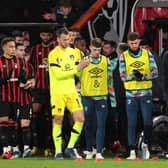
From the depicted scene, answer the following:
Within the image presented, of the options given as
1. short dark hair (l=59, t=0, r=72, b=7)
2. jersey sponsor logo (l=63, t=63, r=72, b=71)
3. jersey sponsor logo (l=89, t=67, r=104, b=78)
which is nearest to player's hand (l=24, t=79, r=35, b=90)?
jersey sponsor logo (l=63, t=63, r=72, b=71)

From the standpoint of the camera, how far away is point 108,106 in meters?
17.8

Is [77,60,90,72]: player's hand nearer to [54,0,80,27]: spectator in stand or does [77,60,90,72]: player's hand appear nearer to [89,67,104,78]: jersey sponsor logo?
[89,67,104,78]: jersey sponsor logo

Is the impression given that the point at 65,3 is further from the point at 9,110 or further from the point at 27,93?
the point at 9,110

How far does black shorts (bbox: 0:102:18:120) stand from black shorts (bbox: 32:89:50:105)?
0.70 meters

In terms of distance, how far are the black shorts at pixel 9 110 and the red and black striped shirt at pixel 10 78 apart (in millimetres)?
71

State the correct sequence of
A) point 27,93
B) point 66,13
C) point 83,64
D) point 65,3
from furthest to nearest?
point 65,3 < point 66,13 < point 27,93 < point 83,64

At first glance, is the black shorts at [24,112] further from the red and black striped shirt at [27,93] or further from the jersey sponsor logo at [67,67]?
the jersey sponsor logo at [67,67]

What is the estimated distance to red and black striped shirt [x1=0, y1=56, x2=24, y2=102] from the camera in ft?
55.7

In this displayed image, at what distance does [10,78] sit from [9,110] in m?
0.52

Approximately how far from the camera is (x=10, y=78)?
17031mm

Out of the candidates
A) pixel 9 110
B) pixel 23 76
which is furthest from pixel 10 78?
pixel 9 110

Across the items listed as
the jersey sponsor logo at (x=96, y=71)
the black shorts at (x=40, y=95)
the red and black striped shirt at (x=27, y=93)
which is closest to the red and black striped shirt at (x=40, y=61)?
the black shorts at (x=40, y=95)

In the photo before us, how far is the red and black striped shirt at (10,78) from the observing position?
16969mm

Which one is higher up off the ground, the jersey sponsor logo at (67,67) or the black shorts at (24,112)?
the jersey sponsor logo at (67,67)
